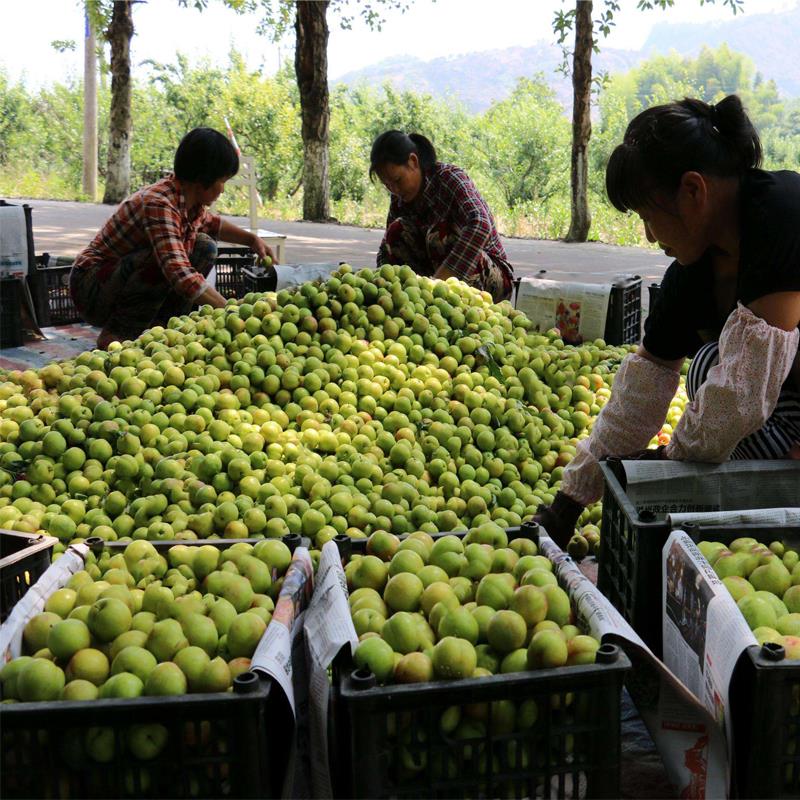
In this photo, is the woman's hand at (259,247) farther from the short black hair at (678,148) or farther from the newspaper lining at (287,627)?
the newspaper lining at (287,627)

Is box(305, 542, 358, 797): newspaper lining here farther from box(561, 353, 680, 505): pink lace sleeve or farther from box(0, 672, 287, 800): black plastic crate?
box(561, 353, 680, 505): pink lace sleeve

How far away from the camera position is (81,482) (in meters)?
2.52

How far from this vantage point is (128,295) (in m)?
4.59

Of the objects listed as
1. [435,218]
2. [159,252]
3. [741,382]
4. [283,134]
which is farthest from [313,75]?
[283,134]

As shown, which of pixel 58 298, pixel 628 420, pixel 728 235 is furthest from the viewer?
pixel 58 298

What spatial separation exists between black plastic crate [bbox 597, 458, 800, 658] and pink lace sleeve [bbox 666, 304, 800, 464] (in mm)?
219

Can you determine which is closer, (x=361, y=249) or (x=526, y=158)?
(x=361, y=249)

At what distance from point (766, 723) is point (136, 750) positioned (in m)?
0.90

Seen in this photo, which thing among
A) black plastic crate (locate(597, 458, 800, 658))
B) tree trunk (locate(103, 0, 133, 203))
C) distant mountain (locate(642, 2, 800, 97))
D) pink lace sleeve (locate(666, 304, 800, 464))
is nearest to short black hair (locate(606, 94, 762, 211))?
pink lace sleeve (locate(666, 304, 800, 464))

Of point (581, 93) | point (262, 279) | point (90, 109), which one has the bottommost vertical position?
point (262, 279)

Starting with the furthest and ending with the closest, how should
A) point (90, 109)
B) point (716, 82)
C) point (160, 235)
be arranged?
point (716, 82) < point (90, 109) < point (160, 235)

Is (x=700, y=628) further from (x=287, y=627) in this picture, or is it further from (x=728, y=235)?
(x=728, y=235)

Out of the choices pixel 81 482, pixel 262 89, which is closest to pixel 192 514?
pixel 81 482

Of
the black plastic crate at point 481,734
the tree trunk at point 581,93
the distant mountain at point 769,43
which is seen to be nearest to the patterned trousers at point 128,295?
the black plastic crate at point 481,734
